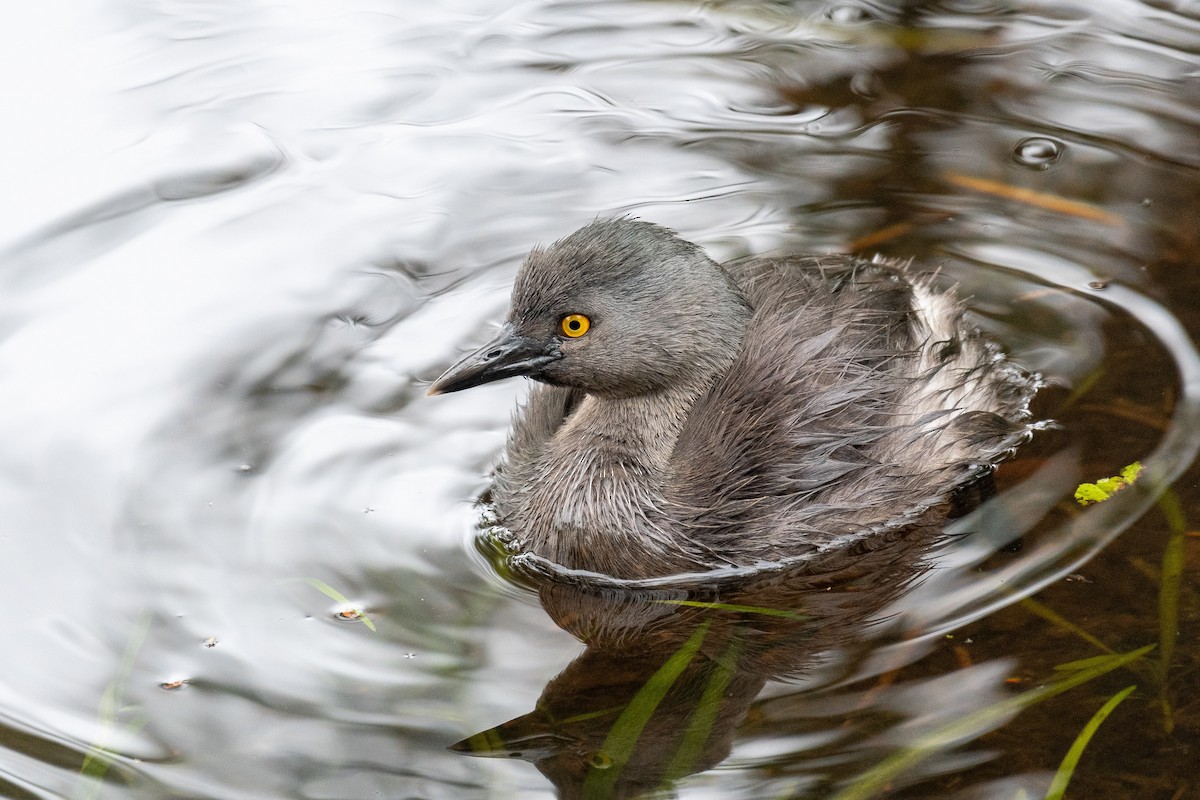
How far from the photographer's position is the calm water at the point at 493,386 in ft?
14.1

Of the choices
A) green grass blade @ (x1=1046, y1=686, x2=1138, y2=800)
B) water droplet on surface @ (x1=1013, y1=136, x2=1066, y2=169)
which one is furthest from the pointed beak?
water droplet on surface @ (x1=1013, y1=136, x2=1066, y2=169)

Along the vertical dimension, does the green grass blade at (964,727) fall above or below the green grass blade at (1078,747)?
below

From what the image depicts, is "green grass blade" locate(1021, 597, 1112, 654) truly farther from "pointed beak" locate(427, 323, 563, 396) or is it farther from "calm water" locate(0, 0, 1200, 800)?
"pointed beak" locate(427, 323, 563, 396)

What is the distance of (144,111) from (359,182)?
1.46m

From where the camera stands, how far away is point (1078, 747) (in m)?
4.11

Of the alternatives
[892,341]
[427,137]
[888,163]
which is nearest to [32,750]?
[892,341]

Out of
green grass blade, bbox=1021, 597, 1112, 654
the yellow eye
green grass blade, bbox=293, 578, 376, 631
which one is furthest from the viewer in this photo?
the yellow eye

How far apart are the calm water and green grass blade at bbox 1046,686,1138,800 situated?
0.11 feet

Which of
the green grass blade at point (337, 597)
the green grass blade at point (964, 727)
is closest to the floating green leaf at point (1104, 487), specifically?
the green grass blade at point (964, 727)

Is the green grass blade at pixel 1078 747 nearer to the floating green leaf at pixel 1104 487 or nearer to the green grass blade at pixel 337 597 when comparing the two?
the floating green leaf at pixel 1104 487

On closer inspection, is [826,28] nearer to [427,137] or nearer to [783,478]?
[427,137]

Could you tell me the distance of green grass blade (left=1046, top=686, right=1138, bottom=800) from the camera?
157 inches

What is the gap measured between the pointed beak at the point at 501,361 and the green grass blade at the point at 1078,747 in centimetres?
212

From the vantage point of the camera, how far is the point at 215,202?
6.95 m
